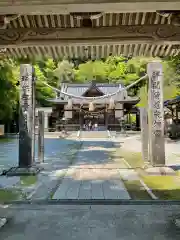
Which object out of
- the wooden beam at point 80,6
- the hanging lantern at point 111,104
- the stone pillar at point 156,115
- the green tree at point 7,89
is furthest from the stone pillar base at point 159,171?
the hanging lantern at point 111,104

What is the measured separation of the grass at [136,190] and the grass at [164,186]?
0.23 meters

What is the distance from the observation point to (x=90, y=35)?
15.0 feet

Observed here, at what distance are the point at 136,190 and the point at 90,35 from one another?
157 inches

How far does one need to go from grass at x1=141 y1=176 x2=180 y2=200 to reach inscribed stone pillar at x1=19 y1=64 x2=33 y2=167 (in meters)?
3.75

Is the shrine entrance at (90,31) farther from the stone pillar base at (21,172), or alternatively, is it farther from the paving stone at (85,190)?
the stone pillar base at (21,172)

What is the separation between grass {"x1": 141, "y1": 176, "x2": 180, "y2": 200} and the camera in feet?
20.6

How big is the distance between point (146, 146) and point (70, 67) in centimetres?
4620

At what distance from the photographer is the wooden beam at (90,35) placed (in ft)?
14.8

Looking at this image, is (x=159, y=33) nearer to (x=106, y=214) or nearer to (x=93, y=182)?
(x=106, y=214)

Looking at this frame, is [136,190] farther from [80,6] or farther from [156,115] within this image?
[80,6]

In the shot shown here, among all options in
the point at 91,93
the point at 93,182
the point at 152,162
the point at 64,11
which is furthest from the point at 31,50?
the point at 91,93

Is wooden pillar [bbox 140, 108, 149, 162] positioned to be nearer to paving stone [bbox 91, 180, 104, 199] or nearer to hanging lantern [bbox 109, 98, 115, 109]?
paving stone [bbox 91, 180, 104, 199]

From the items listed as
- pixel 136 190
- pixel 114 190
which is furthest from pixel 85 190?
pixel 136 190

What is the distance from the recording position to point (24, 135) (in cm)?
921
